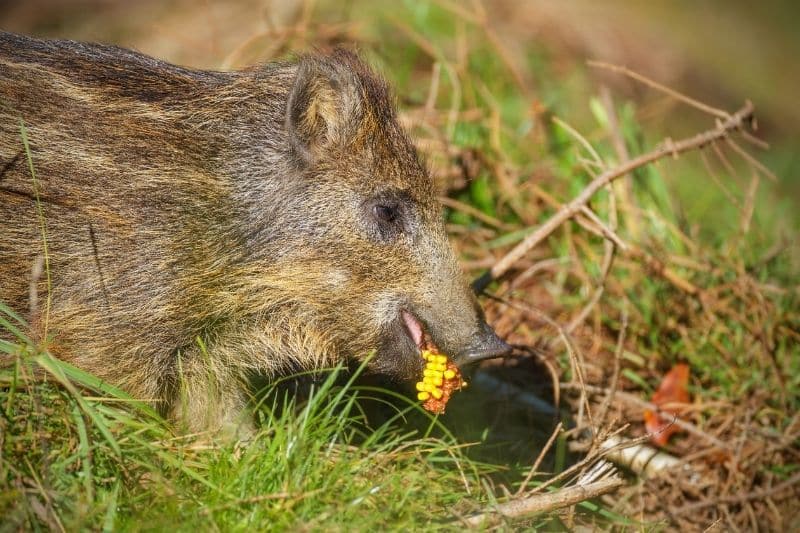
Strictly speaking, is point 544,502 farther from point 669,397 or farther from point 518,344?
point 669,397

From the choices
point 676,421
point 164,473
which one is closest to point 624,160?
point 676,421

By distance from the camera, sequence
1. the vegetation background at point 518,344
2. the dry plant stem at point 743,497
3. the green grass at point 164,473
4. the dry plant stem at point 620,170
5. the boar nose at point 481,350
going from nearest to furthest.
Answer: the green grass at point 164,473, the vegetation background at point 518,344, the boar nose at point 481,350, the dry plant stem at point 743,497, the dry plant stem at point 620,170

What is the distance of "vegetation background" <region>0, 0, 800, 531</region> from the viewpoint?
274cm

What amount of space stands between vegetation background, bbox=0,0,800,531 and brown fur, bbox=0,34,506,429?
8.4 inches

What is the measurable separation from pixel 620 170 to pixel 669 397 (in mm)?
1214

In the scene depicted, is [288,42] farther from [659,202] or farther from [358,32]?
[659,202]

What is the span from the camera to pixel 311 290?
132 inches

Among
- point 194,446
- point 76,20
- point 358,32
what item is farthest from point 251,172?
point 76,20

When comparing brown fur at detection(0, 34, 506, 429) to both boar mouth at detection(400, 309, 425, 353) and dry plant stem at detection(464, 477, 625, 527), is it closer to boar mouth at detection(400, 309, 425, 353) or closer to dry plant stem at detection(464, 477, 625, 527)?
boar mouth at detection(400, 309, 425, 353)

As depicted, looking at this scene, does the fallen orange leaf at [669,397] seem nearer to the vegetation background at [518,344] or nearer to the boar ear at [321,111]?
the vegetation background at [518,344]

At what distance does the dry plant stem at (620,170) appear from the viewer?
395cm

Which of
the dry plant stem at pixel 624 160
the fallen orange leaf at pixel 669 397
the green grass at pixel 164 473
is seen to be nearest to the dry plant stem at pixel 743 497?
the fallen orange leaf at pixel 669 397

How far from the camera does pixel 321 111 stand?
344 centimetres

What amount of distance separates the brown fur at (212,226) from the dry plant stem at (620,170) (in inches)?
27.1
